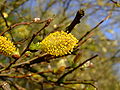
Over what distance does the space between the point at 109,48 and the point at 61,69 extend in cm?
470

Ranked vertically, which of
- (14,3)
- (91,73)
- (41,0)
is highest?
(41,0)

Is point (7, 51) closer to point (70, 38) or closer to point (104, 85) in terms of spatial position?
point (70, 38)

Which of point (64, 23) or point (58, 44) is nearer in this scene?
point (58, 44)

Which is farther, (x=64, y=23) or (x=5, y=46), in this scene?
(x=64, y=23)

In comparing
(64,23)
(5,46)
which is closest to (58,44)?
(5,46)

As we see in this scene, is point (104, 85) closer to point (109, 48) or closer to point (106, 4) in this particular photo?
point (109, 48)

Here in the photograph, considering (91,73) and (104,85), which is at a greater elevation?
(91,73)

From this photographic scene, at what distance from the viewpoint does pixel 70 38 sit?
92cm

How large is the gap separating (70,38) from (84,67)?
575 mm

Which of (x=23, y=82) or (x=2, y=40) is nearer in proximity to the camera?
(x=2, y=40)

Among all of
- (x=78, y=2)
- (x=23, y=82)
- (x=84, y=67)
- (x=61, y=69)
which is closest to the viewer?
(x=61, y=69)

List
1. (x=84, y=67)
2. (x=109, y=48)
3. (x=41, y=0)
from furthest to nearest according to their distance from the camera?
(x=109, y=48), (x=41, y=0), (x=84, y=67)

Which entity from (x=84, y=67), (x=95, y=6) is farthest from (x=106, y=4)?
(x=84, y=67)

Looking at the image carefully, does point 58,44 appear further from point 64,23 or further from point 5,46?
point 64,23
